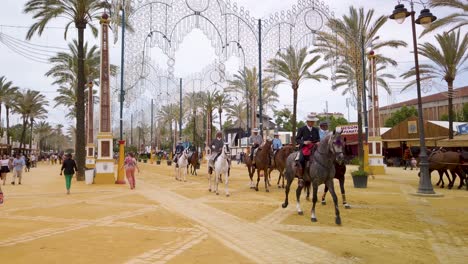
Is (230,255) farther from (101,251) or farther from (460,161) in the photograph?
(460,161)

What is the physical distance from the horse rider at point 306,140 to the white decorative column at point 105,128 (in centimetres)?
1469

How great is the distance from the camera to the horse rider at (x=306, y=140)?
1038cm

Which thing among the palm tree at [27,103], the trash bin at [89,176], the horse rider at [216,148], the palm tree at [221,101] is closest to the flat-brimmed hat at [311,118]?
the horse rider at [216,148]

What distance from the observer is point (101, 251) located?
21.5 ft

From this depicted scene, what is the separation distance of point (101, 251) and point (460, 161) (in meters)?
16.2

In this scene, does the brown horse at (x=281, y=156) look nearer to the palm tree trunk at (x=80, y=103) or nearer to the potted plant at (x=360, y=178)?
the potted plant at (x=360, y=178)

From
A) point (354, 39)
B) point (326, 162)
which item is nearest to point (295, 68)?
point (354, 39)

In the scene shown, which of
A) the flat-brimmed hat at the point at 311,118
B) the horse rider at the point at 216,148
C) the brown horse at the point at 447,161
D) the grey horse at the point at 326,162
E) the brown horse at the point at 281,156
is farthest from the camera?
the brown horse at the point at 447,161

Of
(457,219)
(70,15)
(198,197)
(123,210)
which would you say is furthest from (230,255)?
(70,15)

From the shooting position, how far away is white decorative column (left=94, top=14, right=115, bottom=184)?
21812 mm

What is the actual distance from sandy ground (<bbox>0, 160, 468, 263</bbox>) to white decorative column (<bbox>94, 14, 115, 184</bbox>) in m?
8.55

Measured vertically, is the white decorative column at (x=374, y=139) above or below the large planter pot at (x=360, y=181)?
above

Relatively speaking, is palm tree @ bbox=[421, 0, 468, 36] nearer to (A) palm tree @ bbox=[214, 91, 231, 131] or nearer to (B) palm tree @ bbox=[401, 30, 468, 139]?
(B) palm tree @ bbox=[401, 30, 468, 139]

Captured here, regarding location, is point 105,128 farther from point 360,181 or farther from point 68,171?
point 360,181
